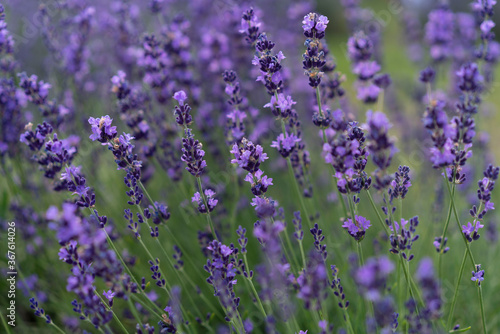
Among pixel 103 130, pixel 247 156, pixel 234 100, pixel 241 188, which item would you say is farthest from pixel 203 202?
pixel 241 188

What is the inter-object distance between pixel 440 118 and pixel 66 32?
3498 millimetres

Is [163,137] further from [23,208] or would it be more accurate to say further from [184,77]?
[23,208]

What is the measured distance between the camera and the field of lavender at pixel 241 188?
1415 mm

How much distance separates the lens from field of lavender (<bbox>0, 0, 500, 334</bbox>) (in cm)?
142

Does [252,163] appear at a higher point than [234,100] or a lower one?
lower

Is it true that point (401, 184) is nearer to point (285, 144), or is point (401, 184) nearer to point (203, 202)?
point (285, 144)

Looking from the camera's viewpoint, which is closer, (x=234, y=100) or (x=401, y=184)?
(x=401, y=184)

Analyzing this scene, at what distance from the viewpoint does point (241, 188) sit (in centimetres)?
301

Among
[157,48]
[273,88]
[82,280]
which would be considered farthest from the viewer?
[157,48]

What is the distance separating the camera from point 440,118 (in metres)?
1.33

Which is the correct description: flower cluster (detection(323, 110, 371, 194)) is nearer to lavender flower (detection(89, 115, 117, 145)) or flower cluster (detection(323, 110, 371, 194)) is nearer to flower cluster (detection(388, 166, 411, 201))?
flower cluster (detection(388, 166, 411, 201))

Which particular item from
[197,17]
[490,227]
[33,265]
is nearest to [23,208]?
[33,265]

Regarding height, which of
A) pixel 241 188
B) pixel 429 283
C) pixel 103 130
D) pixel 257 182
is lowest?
pixel 429 283

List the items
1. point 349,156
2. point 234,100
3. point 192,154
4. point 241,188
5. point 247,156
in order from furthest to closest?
point 241,188, point 234,100, point 192,154, point 247,156, point 349,156
